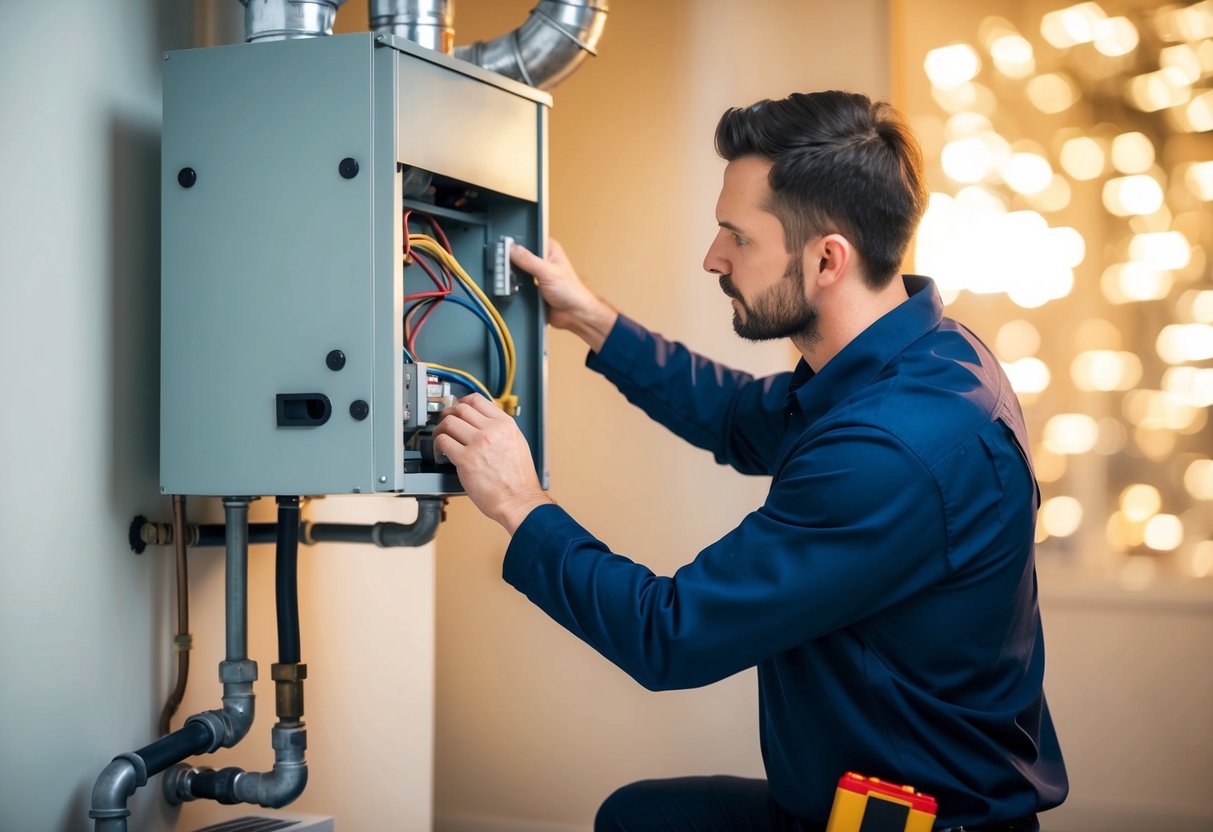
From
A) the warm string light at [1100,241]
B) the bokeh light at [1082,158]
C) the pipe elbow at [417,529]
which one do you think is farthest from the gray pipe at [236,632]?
the bokeh light at [1082,158]

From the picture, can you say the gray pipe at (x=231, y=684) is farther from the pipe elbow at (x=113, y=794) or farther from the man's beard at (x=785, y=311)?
the man's beard at (x=785, y=311)

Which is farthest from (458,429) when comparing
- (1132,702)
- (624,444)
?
(1132,702)

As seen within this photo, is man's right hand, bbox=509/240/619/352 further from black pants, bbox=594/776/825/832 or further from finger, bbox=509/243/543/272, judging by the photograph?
black pants, bbox=594/776/825/832

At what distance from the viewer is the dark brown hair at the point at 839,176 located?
1.41m

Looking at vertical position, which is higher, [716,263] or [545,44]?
[545,44]

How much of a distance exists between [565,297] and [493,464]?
1.38 feet

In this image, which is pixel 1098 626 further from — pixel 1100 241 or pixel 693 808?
pixel 693 808

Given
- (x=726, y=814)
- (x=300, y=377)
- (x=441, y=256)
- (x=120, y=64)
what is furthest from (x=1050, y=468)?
(x=120, y=64)

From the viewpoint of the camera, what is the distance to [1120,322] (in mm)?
2564

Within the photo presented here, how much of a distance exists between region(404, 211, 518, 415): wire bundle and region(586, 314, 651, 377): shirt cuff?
0.77 ft

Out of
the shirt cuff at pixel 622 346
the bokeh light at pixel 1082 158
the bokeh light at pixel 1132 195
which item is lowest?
the shirt cuff at pixel 622 346

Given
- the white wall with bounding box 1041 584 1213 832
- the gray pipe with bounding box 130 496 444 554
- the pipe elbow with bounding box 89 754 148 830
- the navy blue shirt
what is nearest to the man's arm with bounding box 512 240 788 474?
the gray pipe with bounding box 130 496 444 554

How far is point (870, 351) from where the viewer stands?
1368 mm

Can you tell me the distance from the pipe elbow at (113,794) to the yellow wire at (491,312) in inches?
23.6
